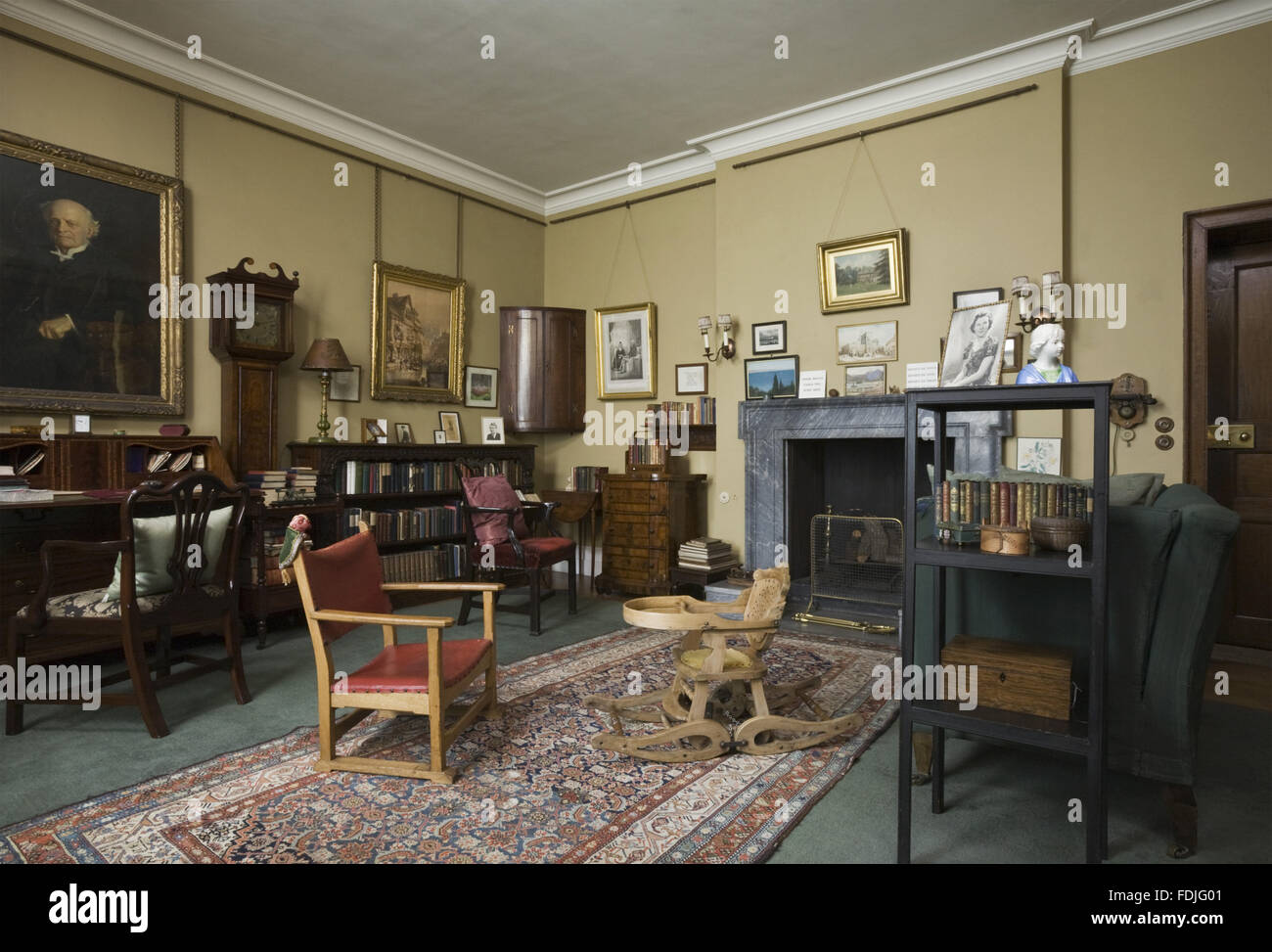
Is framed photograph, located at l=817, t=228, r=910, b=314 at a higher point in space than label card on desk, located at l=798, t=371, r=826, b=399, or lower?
higher

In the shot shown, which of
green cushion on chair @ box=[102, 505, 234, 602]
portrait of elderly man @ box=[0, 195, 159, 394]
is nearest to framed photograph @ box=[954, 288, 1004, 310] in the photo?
green cushion on chair @ box=[102, 505, 234, 602]

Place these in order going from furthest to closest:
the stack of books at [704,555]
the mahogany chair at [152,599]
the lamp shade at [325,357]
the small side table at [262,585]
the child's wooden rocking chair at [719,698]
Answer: the stack of books at [704,555], the lamp shade at [325,357], the small side table at [262,585], the mahogany chair at [152,599], the child's wooden rocking chair at [719,698]

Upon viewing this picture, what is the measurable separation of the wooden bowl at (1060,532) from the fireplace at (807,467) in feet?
10.8

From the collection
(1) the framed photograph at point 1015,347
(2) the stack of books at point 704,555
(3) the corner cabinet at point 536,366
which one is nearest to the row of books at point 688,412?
(3) the corner cabinet at point 536,366

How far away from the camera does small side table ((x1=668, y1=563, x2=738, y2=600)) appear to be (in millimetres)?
5902

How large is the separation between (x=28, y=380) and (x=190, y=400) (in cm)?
88

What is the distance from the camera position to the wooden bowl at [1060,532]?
6.73 ft

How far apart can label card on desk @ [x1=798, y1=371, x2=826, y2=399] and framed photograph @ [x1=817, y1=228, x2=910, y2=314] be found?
505 mm

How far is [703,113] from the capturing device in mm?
5781

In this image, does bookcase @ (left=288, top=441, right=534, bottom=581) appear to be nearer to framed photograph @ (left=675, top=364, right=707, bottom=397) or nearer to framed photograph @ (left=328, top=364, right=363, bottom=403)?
framed photograph @ (left=328, top=364, right=363, bottom=403)

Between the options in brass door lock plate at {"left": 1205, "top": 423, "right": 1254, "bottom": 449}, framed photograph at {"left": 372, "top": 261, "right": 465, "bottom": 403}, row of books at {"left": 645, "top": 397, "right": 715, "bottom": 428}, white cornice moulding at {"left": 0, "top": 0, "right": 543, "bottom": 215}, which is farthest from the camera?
row of books at {"left": 645, "top": 397, "right": 715, "bottom": 428}

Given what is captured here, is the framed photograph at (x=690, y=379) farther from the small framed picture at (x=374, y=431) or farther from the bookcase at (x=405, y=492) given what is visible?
the small framed picture at (x=374, y=431)

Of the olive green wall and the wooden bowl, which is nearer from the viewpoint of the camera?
the wooden bowl

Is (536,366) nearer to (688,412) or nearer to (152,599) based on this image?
(688,412)
